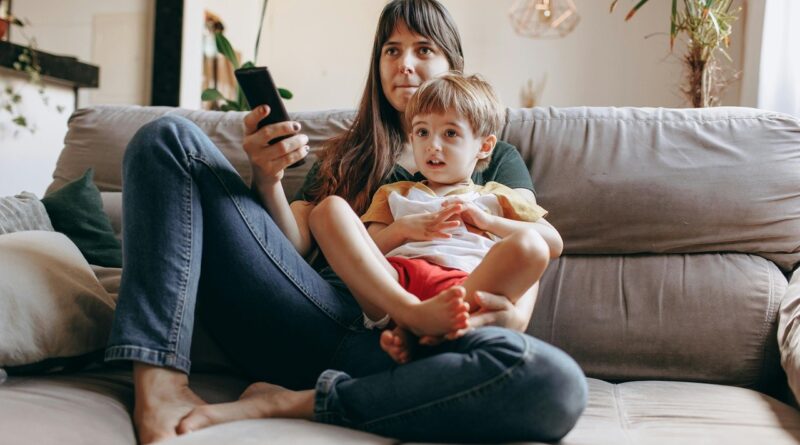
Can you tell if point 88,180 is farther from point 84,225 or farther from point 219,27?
point 219,27

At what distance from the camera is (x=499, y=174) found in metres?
1.53

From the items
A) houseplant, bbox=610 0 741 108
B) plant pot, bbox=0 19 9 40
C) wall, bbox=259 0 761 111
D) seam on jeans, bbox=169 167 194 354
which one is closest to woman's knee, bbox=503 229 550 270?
seam on jeans, bbox=169 167 194 354

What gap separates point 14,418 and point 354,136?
90 centimetres

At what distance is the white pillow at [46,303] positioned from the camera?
1.22 meters

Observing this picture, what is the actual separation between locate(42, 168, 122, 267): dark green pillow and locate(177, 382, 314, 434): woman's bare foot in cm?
62

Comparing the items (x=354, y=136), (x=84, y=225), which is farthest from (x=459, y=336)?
(x=84, y=225)

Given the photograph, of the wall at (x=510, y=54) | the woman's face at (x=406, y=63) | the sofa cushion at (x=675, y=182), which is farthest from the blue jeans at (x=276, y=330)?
the wall at (x=510, y=54)

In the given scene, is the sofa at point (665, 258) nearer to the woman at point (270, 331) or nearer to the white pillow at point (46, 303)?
the white pillow at point (46, 303)

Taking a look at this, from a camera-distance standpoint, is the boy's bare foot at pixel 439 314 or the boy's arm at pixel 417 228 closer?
the boy's bare foot at pixel 439 314

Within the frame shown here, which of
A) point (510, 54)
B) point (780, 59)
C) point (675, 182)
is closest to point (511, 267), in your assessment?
point (675, 182)

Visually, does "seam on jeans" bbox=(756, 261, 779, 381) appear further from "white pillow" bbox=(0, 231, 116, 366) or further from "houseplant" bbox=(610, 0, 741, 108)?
"houseplant" bbox=(610, 0, 741, 108)

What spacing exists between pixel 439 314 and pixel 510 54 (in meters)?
3.54

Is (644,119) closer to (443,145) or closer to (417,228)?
(443,145)

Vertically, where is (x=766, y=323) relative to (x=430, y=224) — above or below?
below
